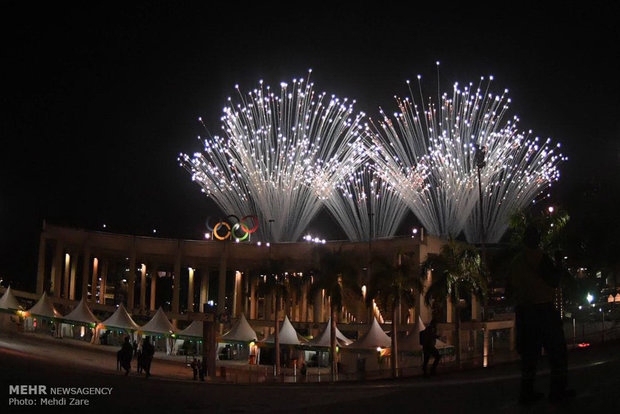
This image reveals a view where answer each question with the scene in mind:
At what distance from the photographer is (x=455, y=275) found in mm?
31500

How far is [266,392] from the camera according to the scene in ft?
43.5

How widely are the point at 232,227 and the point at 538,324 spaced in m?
51.0

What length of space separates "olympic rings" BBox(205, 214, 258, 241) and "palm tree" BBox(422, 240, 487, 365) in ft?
89.8

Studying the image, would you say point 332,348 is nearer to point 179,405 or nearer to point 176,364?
point 176,364

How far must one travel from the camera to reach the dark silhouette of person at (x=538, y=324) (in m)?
7.16

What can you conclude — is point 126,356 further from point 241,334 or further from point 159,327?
point 159,327

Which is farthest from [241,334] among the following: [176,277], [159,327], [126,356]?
[126,356]

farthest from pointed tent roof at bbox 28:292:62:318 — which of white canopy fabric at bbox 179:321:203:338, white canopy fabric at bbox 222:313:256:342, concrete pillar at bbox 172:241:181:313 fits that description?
white canopy fabric at bbox 222:313:256:342

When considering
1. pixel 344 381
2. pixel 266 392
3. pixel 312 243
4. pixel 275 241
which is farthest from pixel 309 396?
pixel 275 241

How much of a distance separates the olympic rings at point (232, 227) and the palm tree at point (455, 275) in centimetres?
2737

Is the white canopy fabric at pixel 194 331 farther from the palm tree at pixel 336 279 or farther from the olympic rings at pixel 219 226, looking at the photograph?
the olympic rings at pixel 219 226

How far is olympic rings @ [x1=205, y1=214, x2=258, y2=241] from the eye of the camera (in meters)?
57.3

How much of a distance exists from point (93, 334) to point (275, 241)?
54.9ft

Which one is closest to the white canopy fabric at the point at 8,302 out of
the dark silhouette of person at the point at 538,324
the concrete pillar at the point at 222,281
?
the concrete pillar at the point at 222,281
